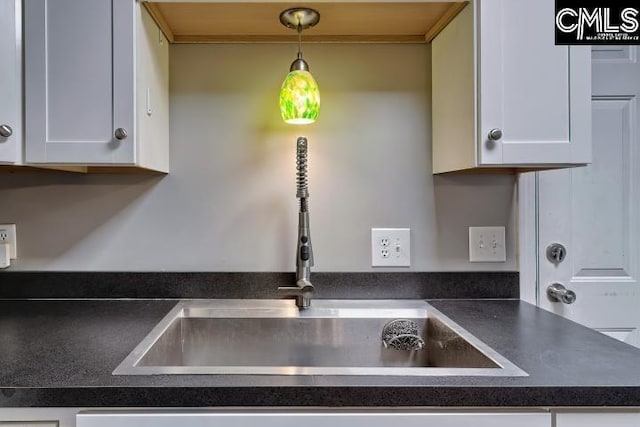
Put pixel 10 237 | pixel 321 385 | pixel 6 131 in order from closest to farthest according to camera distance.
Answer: pixel 321 385 → pixel 6 131 → pixel 10 237

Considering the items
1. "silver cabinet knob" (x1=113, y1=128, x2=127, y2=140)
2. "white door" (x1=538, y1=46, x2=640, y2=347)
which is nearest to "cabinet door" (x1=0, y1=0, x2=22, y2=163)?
"silver cabinet knob" (x1=113, y1=128, x2=127, y2=140)

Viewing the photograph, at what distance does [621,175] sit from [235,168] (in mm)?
1252

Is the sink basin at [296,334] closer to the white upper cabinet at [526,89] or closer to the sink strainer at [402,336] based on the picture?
the sink strainer at [402,336]

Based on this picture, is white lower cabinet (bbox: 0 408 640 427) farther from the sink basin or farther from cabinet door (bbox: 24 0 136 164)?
cabinet door (bbox: 24 0 136 164)

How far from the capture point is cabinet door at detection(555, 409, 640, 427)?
684 millimetres

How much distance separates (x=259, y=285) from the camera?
1.27 meters

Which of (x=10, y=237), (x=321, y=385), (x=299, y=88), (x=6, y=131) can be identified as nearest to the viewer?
(x=321, y=385)

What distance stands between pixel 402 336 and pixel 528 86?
0.71 m

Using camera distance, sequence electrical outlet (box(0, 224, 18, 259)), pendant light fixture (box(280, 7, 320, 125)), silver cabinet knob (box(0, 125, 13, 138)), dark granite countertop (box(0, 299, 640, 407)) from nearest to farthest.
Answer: dark granite countertop (box(0, 299, 640, 407)) → silver cabinet knob (box(0, 125, 13, 138)) → pendant light fixture (box(280, 7, 320, 125)) → electrical outlet (box(0, 224, 18, 259))

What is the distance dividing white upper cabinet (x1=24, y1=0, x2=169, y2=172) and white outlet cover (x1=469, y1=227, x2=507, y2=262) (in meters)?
1.03

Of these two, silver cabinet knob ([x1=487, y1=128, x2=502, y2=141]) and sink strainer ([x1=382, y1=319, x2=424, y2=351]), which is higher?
silver cabinet knob ([x1=487, y1=128, x2=502, y2=141])

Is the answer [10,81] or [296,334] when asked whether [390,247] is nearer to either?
[296,334]

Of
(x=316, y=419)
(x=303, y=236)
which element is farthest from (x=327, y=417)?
(x=303, y=236)

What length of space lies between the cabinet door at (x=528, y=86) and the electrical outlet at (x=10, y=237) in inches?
54.0
